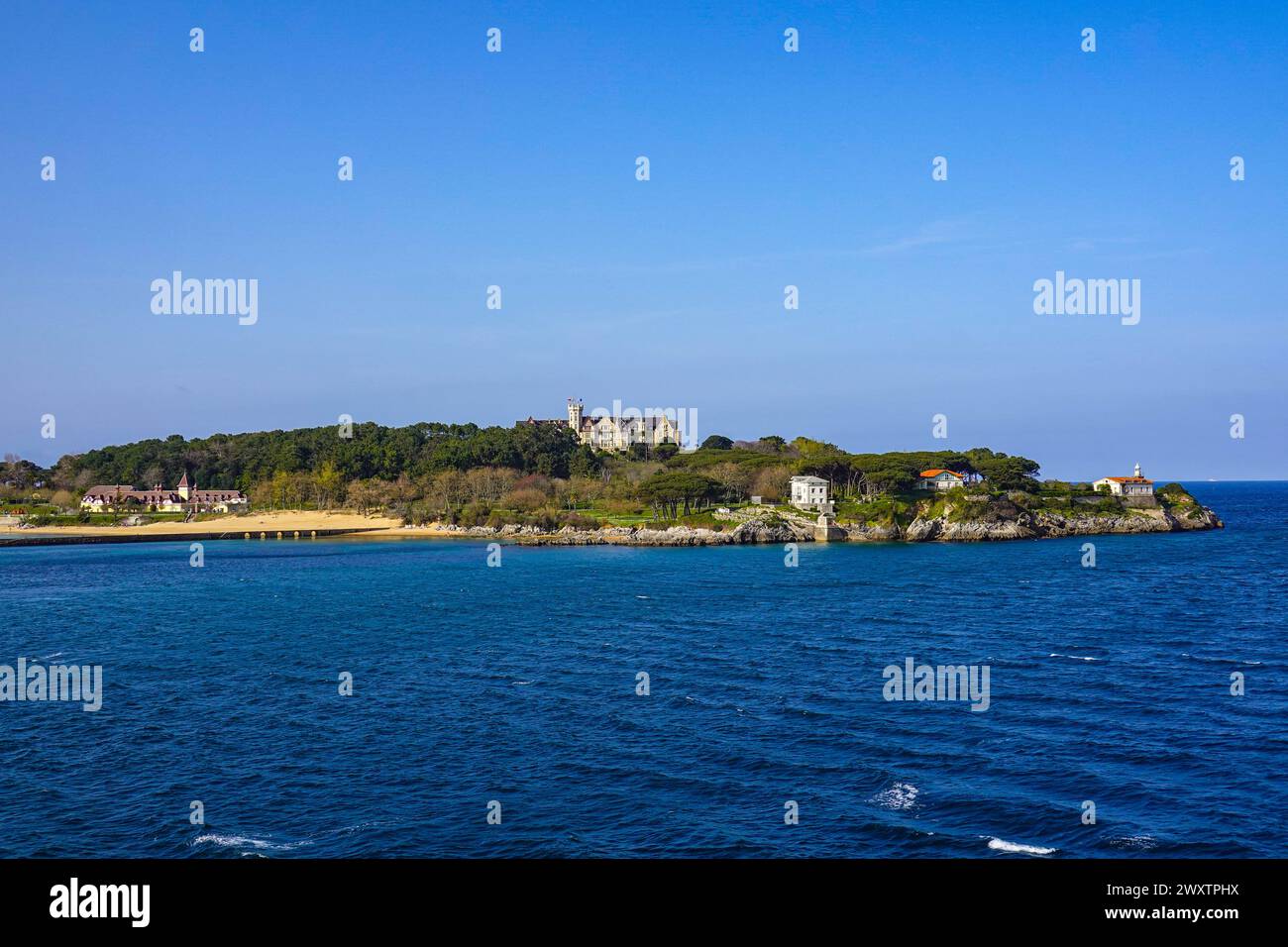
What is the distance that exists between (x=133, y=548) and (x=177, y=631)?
68.5 meters

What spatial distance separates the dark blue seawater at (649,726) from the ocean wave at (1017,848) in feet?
0.65

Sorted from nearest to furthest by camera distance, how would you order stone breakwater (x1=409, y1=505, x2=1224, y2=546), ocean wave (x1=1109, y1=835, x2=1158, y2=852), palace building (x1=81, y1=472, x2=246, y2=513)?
1. ocean wave (x1=1109, y1=835, x2=1158, y2=852)
2. stone breakwater (x1=409, y1=505, x2=1224, y2=546)
3. palace building (x1=81, y1=472, x2=246, y2=513)

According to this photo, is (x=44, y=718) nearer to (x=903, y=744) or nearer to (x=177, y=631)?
(x=177, y=631)

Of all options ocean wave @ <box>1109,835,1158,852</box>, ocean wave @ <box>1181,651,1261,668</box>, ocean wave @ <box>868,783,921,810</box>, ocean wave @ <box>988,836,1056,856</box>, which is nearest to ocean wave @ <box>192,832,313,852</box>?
Answer: ocean wave @ <box>868,783,921,810</box>

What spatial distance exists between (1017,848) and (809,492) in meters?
97.1

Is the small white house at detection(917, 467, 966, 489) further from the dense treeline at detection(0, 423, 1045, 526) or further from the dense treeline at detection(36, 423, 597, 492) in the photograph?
the dense treeline at detection(36, 423, 597, 492)

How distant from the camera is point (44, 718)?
3145 cm

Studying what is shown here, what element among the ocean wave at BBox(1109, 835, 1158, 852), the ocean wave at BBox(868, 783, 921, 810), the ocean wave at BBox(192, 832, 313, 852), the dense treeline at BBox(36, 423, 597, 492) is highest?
the dense treeline at BBox(36, 423, 597, 492)

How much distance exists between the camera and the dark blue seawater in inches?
841

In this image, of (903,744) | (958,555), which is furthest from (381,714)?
(958,555)

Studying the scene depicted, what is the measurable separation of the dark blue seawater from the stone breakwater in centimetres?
4237

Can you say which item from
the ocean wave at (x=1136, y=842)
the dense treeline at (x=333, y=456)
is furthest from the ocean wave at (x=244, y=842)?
the dense treeline at (x=333, y=456)

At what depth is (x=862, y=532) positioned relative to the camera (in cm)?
10856

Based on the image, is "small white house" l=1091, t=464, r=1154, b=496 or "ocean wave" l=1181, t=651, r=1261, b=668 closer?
"ocean wave" l=1181, t=651, r=1261, b=668
